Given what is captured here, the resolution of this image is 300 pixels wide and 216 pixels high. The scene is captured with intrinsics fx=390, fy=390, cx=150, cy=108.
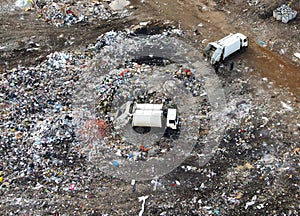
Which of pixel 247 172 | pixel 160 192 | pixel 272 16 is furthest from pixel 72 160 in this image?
pixel 272 16

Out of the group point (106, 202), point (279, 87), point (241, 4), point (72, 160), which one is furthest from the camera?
point (241, 4)

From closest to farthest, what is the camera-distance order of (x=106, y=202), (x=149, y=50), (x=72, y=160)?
(x=106, y=202) < (x=72, y=160) < (x=149, y=50)

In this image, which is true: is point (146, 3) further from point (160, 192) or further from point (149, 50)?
point (160, 192)

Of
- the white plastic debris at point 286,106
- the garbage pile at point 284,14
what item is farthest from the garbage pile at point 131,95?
the garbage pile at point 284,14

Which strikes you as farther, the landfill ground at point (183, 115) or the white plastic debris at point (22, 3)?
the white plastic debris at point (22, 3)

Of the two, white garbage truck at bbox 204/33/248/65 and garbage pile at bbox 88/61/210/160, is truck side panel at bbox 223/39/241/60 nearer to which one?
white garbage truck at bbox 204/33/248/65

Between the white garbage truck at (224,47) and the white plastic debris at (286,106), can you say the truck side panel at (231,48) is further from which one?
the white plastic debris at (286,106)
